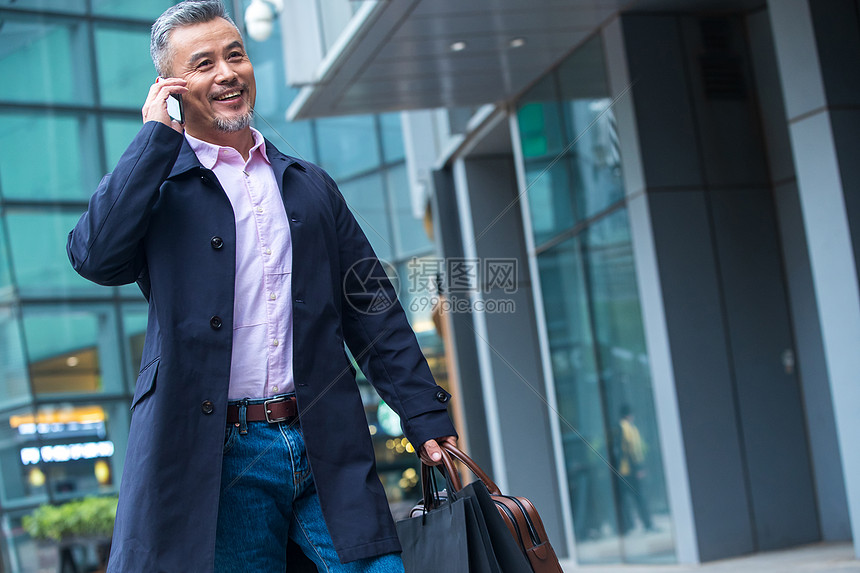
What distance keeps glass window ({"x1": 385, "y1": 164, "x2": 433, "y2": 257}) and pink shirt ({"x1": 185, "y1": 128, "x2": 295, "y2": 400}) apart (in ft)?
53.7

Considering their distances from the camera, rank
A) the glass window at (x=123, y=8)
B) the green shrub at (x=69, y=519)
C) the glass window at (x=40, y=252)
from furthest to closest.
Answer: the glass window at (x=123, y=8) → the glass window at (x=40, y=252) → the green shrub at (x=69, y=519)

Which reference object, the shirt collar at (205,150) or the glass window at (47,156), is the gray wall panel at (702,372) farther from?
the glass window at (47,156)

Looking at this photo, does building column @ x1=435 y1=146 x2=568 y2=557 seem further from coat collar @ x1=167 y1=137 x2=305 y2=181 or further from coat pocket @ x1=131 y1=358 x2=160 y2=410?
coat pocket @ x1=131 y1=358 x2=160 y2=410

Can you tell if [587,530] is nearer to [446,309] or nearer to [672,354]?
[672,354]

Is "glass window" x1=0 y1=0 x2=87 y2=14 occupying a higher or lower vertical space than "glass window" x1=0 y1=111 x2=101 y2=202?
higher

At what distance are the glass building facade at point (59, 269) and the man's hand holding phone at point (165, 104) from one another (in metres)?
9.27

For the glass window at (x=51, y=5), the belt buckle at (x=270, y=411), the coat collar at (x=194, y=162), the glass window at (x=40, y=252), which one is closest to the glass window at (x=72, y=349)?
the glass window at (x=40, y=252)

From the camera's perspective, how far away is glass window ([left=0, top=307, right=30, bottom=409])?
10773mm

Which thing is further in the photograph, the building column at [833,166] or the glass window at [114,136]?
the glass window at [114,136]

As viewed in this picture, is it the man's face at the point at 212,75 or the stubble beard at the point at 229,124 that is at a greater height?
the man's face at the point at 212,75

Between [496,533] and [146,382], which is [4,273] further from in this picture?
[496,533]

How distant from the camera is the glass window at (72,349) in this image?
11.1 meters

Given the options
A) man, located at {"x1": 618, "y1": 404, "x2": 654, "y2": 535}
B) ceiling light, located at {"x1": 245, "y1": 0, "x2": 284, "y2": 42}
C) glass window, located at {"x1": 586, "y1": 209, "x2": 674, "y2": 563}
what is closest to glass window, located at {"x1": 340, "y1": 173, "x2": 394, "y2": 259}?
ceiling light, located at {"x1": 245, "y1": 0, "x2": 284, "y2": 42}

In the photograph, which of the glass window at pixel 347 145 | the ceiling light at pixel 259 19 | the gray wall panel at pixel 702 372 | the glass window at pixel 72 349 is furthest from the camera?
the glass window at pixel 347 145
